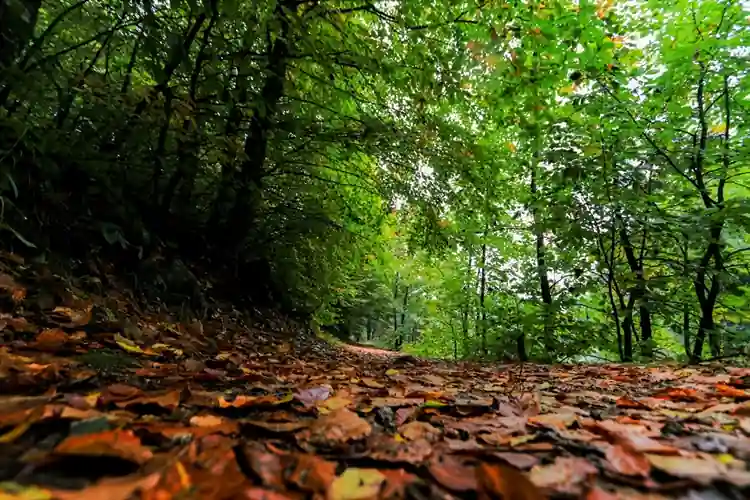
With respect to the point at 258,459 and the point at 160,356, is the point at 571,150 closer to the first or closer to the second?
the point at 160,356

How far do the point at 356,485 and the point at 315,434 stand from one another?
0.27 meters

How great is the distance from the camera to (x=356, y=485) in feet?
2.45

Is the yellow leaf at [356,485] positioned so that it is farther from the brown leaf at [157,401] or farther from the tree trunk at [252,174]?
the tree trunk at [252,174]

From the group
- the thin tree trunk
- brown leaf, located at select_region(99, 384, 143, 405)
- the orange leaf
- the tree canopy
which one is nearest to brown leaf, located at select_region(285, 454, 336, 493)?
brown leaf, located at select_region(99, 384, 143, 405)

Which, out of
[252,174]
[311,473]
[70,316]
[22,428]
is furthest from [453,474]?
[252,174]

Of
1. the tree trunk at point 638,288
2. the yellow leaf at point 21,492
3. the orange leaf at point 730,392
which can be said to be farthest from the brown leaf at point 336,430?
the tree trunk at point 638,288

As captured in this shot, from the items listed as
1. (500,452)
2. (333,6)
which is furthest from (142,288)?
(500,452)

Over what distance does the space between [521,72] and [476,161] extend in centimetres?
127

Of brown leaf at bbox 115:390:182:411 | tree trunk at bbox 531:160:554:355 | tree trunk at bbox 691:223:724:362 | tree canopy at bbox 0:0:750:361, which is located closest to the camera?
brown leaf at bbox 115:390:182:411

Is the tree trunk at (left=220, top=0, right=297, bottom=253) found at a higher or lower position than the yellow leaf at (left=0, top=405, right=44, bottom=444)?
higher

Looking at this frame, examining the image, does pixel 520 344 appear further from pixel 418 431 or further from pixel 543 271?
pixel 418 431

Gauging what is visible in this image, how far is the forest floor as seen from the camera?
28.5 inches

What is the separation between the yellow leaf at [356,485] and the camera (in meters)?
0.71

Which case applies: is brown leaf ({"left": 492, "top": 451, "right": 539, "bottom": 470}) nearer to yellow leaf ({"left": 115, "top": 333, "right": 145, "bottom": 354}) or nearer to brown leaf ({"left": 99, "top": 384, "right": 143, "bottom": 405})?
brown leaf ({"left": 99, "top": 384, "right": 143, "bottom": 405})
